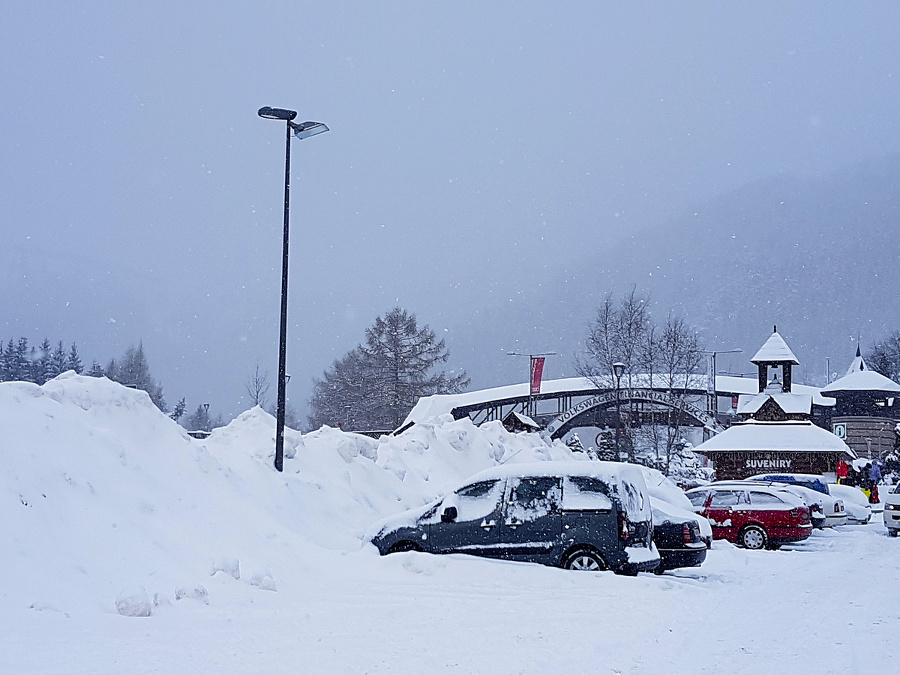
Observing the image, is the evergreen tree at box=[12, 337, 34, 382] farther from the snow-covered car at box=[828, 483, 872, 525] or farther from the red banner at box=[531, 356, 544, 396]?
the snow-covered car at box=[828, 483, 872, 525]

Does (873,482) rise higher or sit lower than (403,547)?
lower

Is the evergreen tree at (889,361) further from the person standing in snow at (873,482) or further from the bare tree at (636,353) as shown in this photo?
the bare tree at (636,353)

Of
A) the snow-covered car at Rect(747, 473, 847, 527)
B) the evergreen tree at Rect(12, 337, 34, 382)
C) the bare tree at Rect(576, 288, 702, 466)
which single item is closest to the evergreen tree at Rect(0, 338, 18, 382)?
the evergreen tree at Rect(12, 337, 34, 382)

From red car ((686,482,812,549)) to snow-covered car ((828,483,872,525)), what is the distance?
9584mm

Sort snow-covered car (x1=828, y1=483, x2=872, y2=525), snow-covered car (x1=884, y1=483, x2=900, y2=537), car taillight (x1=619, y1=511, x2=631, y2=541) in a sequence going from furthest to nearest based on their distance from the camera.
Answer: snow-covered car (x1=828, y1=483, x2=872, y2=525), snow-covered car (x1=884, y1=483, x2=900, y2=537), car taillight (x1=619, y1=511, x2=631, y2=541)

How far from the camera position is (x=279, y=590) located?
10.9m

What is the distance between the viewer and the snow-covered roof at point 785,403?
165ft

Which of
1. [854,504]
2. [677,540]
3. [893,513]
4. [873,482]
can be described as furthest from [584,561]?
[873,482]

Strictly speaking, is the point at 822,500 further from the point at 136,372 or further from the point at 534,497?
the point at 136,372

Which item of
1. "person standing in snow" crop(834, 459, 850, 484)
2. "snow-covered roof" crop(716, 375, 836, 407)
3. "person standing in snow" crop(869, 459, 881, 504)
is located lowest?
"person standing in snow" crop(869, 459, 881, 504)

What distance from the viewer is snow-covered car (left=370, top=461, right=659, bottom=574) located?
40.2 feet

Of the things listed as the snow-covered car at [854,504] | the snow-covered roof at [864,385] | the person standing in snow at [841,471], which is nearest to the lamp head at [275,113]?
the snow-covered car at [854,504]

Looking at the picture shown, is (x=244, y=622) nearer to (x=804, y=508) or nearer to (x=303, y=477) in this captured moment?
(x=303, y=477)

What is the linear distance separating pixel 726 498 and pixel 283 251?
11.6 m
